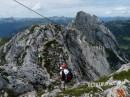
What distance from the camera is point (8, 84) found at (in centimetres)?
5834

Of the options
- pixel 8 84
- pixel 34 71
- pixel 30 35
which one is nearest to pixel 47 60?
pixel 30 35

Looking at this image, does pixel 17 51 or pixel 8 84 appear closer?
pixel 8 84

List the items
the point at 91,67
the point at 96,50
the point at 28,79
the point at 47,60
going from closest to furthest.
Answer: the point at 28,79
the point at 47,60
the point at 91,67
the point at 96,50

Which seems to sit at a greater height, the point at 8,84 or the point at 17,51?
the point at 8,84

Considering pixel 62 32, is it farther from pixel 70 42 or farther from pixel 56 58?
pixel 56 58

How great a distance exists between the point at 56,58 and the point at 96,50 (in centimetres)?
5150

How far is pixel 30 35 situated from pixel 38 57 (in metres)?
25.5

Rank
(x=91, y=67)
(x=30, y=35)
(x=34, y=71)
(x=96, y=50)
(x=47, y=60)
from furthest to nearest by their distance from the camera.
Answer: (x=96, y=50), (x=30, y=35), (x=91, y=67), (x=47, y=60), (x=34, y=71)

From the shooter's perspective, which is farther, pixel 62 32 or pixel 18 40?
pixel 18 40

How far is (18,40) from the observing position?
15200 cm

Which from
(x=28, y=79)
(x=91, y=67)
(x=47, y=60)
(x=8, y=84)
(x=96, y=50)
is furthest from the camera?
(x=96, y=50)

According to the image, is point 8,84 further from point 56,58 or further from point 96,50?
point 96,50

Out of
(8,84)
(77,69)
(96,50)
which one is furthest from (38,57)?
(8,84)

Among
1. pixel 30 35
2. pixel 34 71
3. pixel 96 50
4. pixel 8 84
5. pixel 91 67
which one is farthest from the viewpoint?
pixel 96 50
